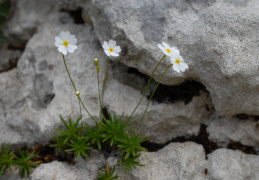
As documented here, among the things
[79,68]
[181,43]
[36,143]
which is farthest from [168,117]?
[36,143]

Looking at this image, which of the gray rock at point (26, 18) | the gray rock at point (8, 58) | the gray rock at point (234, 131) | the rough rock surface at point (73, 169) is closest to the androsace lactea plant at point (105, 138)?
the rough rock surface at point (73, 169)

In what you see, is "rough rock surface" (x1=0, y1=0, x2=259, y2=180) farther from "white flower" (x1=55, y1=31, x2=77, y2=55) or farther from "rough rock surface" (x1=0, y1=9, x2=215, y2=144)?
"white flower" (x1=55, y1=31, x2=77, y2=55)

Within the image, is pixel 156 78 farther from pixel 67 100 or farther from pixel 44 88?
pixel 44 88

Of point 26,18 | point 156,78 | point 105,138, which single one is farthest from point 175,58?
point 26,18

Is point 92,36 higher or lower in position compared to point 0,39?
higher

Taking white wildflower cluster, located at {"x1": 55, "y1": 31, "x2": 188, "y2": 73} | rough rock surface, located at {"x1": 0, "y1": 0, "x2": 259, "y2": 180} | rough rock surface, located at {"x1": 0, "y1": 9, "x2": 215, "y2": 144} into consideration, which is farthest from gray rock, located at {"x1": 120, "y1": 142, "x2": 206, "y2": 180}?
white wildflower cluster, located at {"x1": 55, "y1": 31, "x2": 188, "y2": 73}

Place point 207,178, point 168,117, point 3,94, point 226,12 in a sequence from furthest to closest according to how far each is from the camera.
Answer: point 3,94 < point 168,117 < point 207,178 < point 226,12

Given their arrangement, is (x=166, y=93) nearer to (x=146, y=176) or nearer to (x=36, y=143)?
(x=146, y=176)
